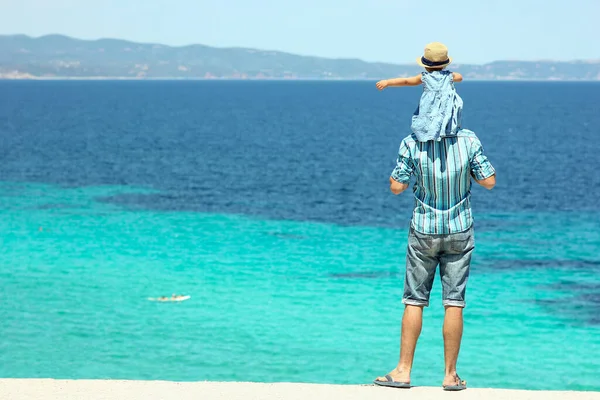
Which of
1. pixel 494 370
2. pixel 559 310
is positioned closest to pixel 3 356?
pixel 494 370

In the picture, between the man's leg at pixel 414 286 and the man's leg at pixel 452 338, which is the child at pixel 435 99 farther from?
the man's leg at pixel 452 338

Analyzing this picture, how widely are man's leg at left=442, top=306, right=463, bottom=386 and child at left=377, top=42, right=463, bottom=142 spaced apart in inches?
55.3

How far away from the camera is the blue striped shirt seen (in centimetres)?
745

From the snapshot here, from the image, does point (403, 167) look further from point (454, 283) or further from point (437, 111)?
point (454, 283)

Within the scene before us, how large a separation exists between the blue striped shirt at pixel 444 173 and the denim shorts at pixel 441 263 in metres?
0.08

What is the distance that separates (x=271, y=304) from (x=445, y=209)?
15105mm

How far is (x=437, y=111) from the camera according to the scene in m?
7.36

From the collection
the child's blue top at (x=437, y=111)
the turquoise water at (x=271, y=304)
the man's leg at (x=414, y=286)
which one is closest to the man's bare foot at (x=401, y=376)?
the man's leg at (x=414, y=286)

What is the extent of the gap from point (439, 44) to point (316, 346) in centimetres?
1207

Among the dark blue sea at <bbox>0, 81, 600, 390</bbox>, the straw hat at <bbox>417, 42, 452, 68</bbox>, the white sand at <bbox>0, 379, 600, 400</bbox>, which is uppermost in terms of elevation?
the straw hat at <bbox>417, 42, 452, 68</bbox>

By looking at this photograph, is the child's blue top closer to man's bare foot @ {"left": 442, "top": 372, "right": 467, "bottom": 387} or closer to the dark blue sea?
man's bare foot @ {"left": 442, "top": 372, "right": 467, "bottom": 387}

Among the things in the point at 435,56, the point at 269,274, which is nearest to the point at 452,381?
the point at 435,56

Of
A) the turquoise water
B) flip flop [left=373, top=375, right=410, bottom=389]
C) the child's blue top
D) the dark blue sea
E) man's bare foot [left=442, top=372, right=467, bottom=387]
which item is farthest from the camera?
the dark blue sea

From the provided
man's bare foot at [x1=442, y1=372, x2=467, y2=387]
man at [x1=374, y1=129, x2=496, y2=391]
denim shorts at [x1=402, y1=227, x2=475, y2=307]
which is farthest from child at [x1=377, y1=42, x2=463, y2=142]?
man's bare foot at [x1=442, y1=372, x2=467, y2=387]
